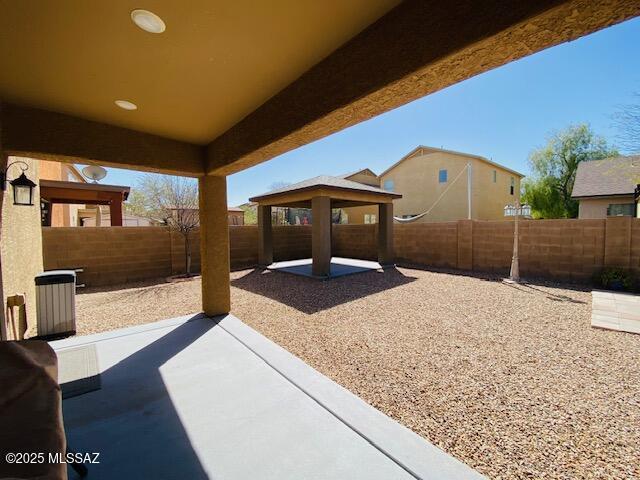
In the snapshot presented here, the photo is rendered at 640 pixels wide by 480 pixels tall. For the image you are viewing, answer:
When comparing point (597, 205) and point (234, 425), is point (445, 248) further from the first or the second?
point (597, 205)

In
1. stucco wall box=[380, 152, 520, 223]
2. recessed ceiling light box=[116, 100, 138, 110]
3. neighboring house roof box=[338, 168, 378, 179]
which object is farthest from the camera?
neighboring house roof box=[338, 168, 378, 179]

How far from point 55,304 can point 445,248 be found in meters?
11.4

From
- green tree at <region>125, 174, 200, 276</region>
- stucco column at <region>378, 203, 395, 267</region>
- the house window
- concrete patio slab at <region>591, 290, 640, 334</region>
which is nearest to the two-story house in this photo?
the house window

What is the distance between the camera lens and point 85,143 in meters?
3.32

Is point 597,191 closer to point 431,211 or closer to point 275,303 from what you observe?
point 431,211

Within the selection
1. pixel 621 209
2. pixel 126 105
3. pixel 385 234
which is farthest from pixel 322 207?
pixel 621 209

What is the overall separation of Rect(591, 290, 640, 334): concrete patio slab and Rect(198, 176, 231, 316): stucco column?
6543 millimetres

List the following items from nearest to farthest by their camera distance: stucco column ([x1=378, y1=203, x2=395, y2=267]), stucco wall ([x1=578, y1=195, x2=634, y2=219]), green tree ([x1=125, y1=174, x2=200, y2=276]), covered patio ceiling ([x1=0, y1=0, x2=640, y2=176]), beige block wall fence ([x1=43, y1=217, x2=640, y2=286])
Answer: covered patio ceiling ([x1=0, y1=0, x2=640, y2=176])
beige block wall fence ([x1=43, y1=217, x2=640, y2=286])
green tree ([x1=125, y1=174, x2=200, y2=276])
stucco column ([x1=378, y1=203, x2=395, y2=267])
stucco wall ([x1=578, y1=195, x2=634, y2=219])

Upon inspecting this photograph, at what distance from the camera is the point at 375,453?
1.95m

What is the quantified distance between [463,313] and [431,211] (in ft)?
54.0

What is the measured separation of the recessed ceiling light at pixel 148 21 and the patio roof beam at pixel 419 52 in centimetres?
109

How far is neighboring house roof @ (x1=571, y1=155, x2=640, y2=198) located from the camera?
1437 cm

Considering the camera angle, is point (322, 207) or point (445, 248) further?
point (445, 248)

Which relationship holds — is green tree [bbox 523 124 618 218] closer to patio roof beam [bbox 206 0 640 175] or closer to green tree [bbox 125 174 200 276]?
green tree [bbox 125 174 200 276]
